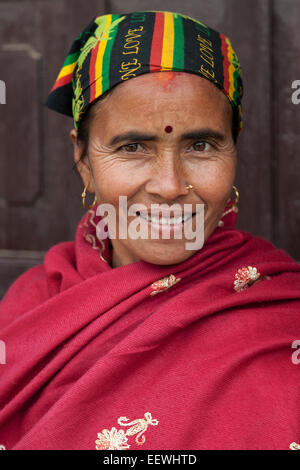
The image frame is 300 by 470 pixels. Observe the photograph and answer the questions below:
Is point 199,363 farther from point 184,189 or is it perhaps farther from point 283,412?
point 184,189

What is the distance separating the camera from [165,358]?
152 cm

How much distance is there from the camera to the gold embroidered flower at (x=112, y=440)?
1431 millimetres

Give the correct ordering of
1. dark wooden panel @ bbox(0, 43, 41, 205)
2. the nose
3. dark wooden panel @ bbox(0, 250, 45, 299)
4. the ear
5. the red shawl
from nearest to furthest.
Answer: the red shawl → the nose → the ear → dark wooden panel @ bbox(0, 43, 41, 205) → dark wooden panel @ bbox(0, 250, 45, 299)

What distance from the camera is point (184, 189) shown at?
5.20 feet

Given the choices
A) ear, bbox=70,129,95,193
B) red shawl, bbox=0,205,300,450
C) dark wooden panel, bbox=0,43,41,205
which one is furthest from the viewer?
dark wooden panel, bbox=0,43,41,205

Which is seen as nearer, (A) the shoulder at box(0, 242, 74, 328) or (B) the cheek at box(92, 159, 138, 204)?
(B) the cheek at box(92, 159, 138, 204)

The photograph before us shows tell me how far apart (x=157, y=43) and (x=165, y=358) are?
908 mm

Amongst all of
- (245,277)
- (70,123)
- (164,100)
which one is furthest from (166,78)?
(70,123)

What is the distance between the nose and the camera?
1.56 metres

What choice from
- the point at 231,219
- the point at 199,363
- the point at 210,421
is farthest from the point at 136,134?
the point at 210,421

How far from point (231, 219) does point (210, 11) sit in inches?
42.3

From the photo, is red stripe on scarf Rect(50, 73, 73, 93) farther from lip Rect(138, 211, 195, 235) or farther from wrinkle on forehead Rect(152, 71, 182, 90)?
lip Rect(138, 211, 195, 235)

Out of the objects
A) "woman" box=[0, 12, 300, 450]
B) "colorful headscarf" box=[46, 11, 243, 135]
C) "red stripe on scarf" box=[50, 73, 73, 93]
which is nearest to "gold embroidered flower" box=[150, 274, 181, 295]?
"woman" box=[0, 12, 300, 450]

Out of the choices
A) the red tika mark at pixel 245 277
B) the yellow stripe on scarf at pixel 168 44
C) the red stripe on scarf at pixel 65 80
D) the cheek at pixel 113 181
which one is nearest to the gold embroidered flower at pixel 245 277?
the red tika mark at pixel 245 277
